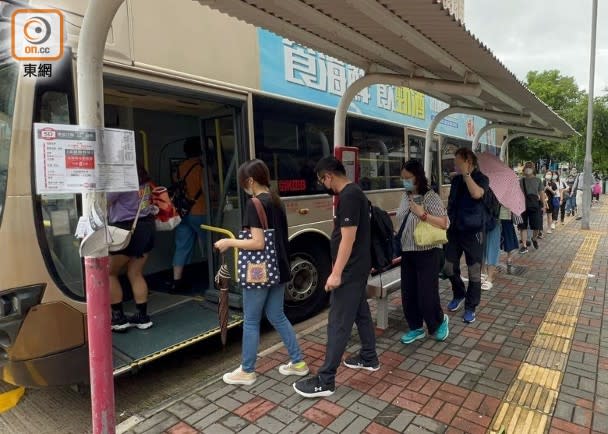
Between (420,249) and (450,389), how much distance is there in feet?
3.65

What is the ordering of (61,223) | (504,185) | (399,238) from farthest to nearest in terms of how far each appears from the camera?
(504,185) < (399,238) < (61,223)

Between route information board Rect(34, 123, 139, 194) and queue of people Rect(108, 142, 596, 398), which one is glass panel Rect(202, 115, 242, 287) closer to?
queue of people Rect(108, 142, 596, 398)

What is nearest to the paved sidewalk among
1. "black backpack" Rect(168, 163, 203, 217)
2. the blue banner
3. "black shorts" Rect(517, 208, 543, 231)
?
"black backpack" Rect(168, 163, 203, 217)

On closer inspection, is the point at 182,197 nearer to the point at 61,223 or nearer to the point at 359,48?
the point at 61,223

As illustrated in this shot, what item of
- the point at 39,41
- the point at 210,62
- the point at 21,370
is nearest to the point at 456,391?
the point at 21,370

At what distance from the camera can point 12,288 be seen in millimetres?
2557

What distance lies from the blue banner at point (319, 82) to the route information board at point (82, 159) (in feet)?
7.00

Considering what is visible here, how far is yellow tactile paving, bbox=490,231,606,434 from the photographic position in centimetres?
276

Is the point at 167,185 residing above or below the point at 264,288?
above

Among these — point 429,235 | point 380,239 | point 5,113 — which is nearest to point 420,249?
point 429,235

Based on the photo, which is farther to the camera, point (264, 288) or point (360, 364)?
point (360, 364)

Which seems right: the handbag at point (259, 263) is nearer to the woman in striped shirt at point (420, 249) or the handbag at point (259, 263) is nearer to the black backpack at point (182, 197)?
the woman in striped shirt at point (420, 249)

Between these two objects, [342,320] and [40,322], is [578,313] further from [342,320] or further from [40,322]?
[40,322]

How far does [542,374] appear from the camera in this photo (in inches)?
133
